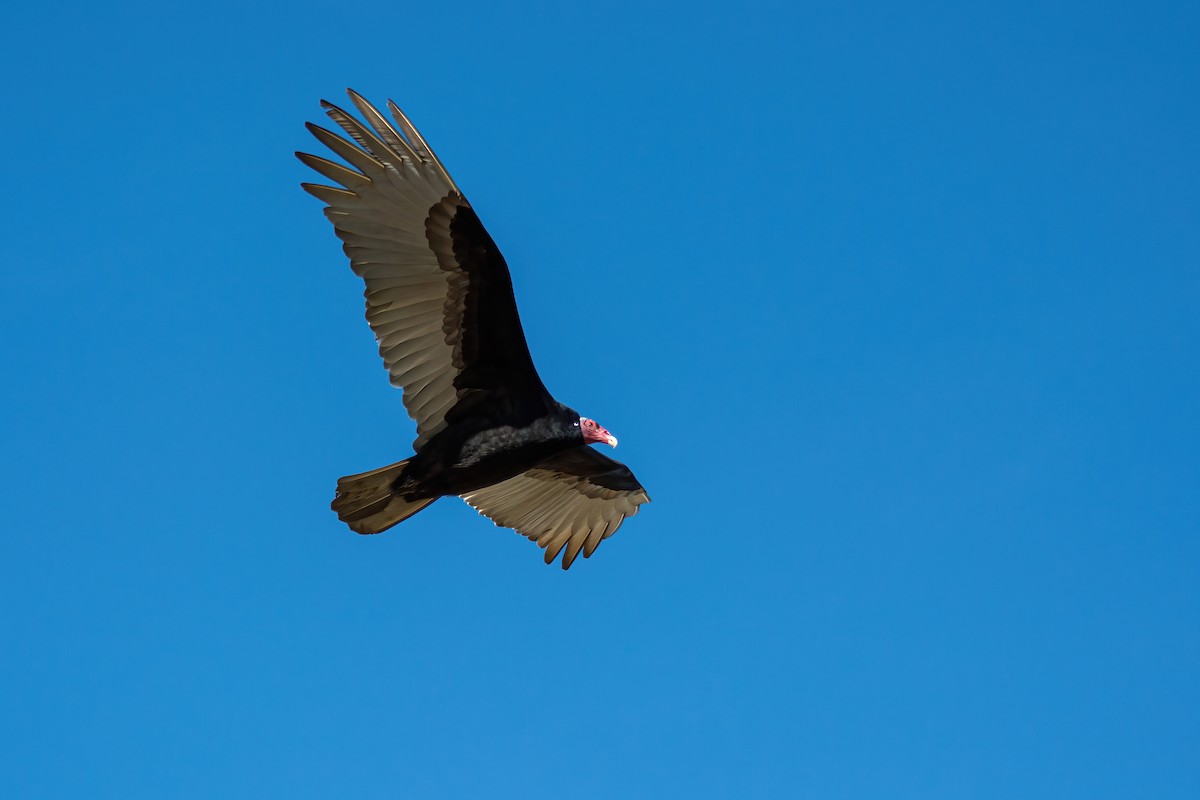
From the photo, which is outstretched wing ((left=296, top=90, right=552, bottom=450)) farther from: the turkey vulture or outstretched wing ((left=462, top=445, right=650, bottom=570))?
outstretched wing ((left=462, top=445, right=650, bottom=570))

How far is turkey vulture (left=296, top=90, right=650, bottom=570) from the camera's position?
7004mm

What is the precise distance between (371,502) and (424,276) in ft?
4.48

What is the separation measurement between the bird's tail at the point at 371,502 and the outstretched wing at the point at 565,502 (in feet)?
4.47

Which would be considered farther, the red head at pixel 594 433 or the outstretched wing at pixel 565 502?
the outstretched wing at pixel 565 502

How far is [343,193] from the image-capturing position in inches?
277

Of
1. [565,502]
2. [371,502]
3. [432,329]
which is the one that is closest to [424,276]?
[432,329]

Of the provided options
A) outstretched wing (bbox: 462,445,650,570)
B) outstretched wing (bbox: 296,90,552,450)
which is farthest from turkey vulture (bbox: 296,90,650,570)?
outstretched wing (bbox: 462,445,650,570)

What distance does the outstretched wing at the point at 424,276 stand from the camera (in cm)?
696

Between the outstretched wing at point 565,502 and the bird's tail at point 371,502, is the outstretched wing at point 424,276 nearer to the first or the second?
the bird's tail at point 371,502

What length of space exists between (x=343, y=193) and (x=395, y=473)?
164cm

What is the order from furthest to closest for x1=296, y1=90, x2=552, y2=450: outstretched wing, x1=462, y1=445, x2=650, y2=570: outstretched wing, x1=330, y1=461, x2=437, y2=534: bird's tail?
1. x1=462, y1=445, x2=650, y2=570: outstretched wing
2. x1=330, y1=461, x2=437, y2=534: bird's tail
3. x1=296, y1=90, x2=552, y2=450: outstretched wing

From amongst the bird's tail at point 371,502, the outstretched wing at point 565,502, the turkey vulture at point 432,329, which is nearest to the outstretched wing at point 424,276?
the turkey vulture at point 432,329

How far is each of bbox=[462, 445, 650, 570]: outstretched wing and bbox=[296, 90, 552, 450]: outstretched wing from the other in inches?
52.8

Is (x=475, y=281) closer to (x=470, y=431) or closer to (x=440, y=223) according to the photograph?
(x=440, y=223)
